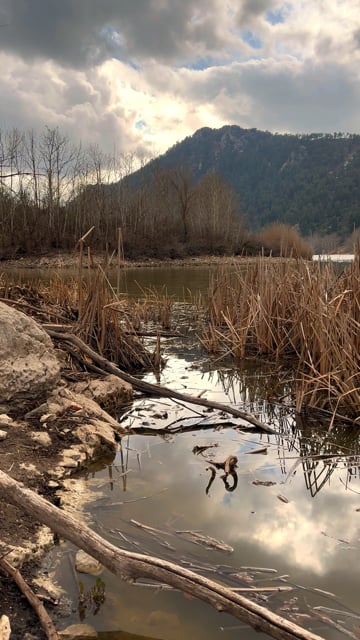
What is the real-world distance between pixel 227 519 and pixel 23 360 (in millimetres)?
1814

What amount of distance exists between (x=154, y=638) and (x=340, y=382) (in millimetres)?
2518

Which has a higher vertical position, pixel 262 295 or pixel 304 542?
pixel 262 295

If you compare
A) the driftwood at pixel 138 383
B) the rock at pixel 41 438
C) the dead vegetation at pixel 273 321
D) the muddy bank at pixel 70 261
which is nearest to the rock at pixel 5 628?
the rock at pixel 41 438

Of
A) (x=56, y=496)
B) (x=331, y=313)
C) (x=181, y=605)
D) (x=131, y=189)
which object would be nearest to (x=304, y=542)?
(x=181, y=605)

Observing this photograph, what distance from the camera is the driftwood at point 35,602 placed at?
55.0 inches

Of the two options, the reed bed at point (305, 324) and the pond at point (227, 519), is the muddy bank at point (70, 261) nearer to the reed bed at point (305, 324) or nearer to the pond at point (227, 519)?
the reed bed at point (305, 324)

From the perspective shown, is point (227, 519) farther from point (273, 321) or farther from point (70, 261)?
point (70, 261)

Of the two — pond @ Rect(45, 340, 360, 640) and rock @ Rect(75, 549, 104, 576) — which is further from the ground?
rock @ Rect(75, 549, 104, 576)

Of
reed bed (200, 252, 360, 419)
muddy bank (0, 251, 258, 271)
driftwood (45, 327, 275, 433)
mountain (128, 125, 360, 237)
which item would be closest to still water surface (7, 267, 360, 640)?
driftwood (45, 327, 275, 433)

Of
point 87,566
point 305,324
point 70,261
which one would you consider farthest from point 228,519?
point 70,261

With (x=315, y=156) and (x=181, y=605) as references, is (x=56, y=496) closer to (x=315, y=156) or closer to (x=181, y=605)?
(x=181, y=605)

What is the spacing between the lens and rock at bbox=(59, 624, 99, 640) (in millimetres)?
1479

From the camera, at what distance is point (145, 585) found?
5.74ft

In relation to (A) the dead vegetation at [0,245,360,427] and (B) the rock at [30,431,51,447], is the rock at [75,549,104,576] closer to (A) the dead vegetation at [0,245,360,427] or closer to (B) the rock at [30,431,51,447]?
(B) the rock at [30,431,51,447]
